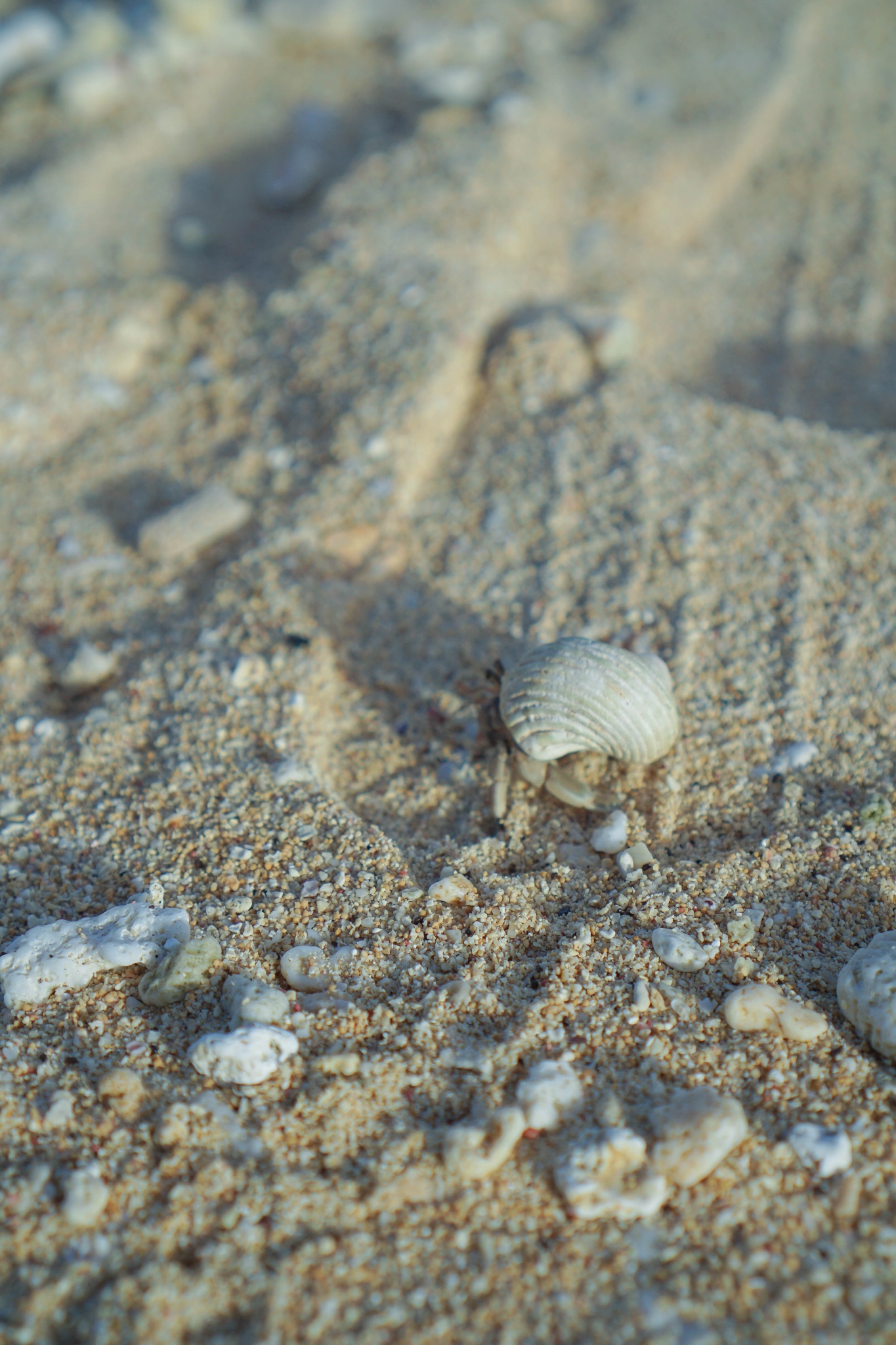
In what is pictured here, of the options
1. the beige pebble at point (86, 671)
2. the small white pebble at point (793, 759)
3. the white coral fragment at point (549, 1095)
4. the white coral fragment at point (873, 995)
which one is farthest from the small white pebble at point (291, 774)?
the white coral fragment at point (873, 995)

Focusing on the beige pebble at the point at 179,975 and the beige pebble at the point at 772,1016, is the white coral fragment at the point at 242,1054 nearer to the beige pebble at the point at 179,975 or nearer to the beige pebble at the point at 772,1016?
the beige pebble at the point at 179,975

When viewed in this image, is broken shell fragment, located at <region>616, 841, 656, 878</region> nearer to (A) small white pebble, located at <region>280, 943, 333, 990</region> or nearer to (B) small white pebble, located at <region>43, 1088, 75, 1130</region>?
(A) small white pebble, located at <region>280, 943, 333, 990</region>

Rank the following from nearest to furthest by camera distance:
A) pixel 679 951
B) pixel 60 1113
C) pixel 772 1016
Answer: pixel 60 1113 → pixel 772 1016 → pixel 679 951

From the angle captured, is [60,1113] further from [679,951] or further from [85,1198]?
[679,951]

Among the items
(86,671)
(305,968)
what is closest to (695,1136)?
(305,968)

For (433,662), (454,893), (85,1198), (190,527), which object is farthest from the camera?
(190,527)

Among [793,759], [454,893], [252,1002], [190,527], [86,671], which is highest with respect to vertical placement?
[190,527]

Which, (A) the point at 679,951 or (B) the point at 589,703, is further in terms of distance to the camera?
(B) the point at 589,703

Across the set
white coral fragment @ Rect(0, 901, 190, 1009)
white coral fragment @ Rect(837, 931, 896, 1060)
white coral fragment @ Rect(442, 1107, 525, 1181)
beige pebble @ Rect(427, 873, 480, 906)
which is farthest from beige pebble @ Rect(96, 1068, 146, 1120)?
white coral fragment @ Rect(837, 931, 896, 1060)

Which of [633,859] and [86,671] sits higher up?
[86,671]
